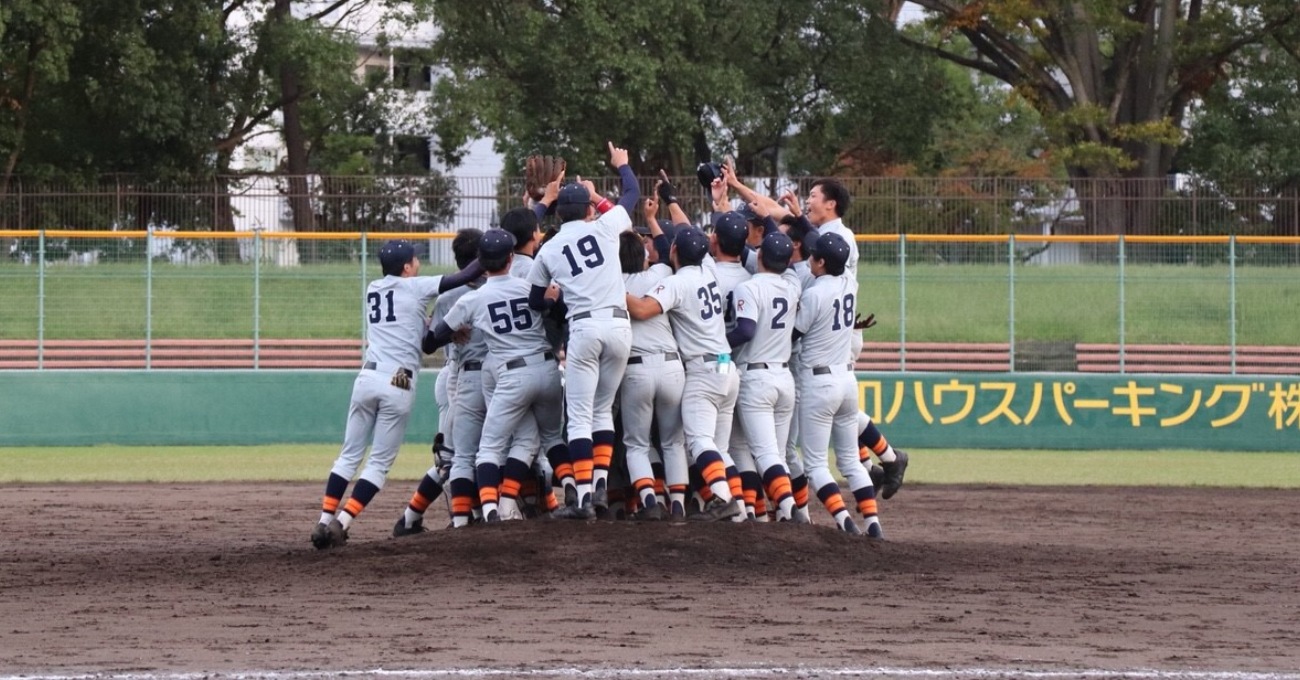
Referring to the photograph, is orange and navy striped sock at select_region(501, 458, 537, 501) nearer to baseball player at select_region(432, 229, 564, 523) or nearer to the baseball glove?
baseball player at select_region(432, 229, 564, 523)

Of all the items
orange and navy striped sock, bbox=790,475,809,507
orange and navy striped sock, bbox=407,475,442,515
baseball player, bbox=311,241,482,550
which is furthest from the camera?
orange and navy striped sock, bbox=790,475,809,507

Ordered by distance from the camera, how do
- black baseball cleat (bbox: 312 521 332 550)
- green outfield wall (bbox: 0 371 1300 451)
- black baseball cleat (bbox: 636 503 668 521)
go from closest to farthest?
black baseball cleat (bbox: 636 503 668 521) → black baseball cleat (bbox: 312 521 332 550) → green outfield wall (bbox: 0 371 1300 451)

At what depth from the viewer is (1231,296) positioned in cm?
2130

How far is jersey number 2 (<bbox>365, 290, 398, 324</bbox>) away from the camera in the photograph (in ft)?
34.3

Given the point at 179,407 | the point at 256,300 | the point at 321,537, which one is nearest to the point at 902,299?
the point at 256,300

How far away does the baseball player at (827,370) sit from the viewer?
10.4 meters

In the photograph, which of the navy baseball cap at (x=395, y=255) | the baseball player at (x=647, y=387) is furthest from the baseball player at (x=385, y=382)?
the baseball player at (x=647, y=387)

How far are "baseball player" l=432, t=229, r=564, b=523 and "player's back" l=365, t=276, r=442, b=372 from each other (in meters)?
0.33

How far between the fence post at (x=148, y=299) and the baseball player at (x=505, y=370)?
12.2 meters

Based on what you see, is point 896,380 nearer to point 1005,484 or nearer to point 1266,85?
point 1005,484

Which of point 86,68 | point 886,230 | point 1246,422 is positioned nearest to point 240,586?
point 1246,422

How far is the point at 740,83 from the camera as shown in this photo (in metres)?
33.7

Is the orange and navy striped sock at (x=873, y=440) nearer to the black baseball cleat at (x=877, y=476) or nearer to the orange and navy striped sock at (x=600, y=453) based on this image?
the black baseball cleat at (x=877, y=476)

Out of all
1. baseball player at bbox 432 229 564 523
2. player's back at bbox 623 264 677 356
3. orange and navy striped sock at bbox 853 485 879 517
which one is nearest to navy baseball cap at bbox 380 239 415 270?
baseball player at bbox 432 229 564 523
